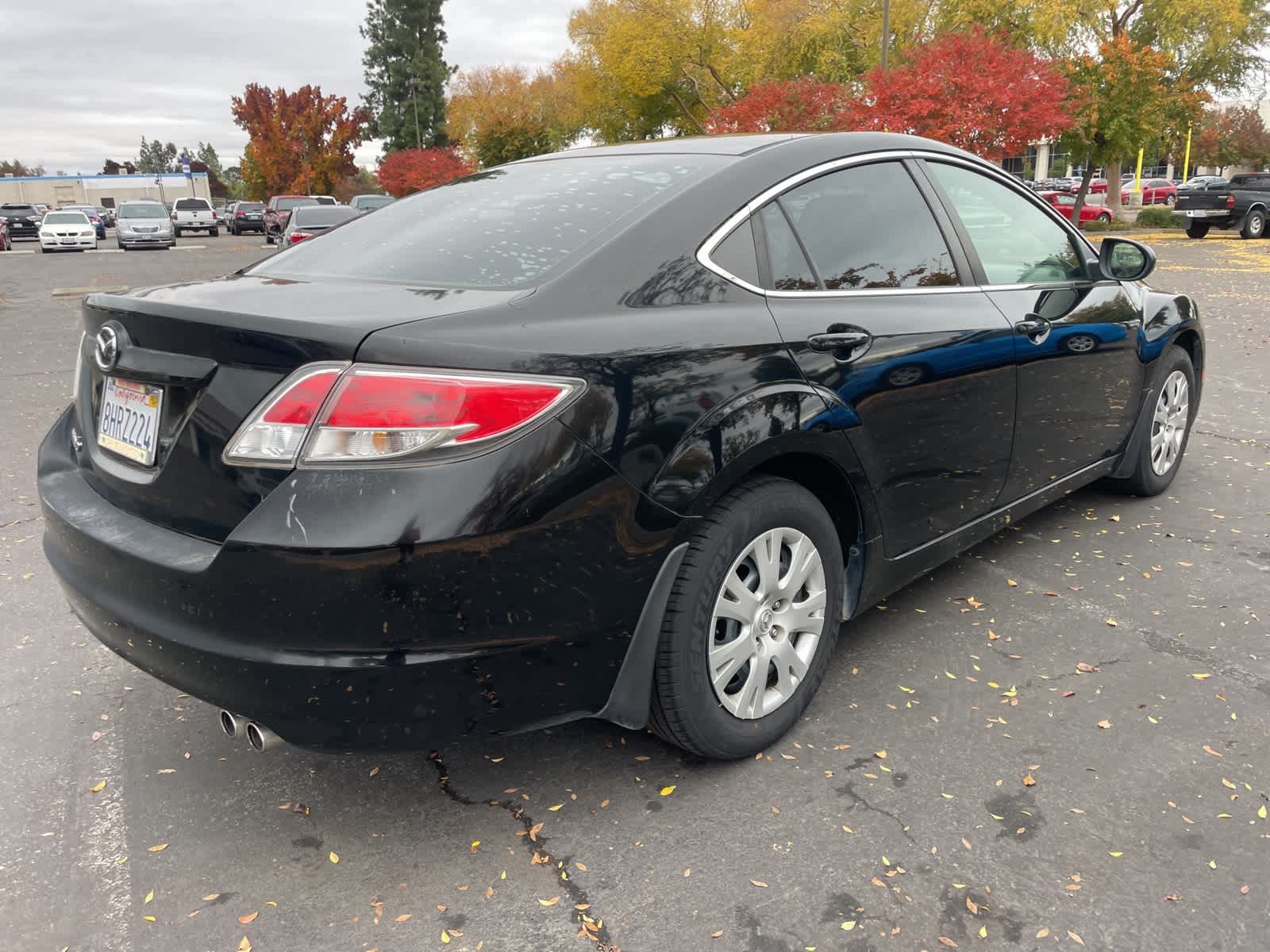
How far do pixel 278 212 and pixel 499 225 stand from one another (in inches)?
1537

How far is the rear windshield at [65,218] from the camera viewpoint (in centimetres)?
3466

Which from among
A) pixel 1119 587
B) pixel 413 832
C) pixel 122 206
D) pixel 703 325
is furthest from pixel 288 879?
pixel 122 206

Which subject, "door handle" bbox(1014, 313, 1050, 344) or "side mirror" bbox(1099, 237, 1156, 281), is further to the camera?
"side mirror" bbox(1099, 237, 1156, 281)

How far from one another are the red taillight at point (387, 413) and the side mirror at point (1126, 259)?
322 centimetres

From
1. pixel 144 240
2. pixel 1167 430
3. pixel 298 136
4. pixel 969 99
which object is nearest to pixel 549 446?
pixel 1167 430

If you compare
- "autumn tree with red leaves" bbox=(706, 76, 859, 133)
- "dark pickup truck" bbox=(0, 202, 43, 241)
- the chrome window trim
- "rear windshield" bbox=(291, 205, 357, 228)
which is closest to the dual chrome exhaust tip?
the chrome window trim

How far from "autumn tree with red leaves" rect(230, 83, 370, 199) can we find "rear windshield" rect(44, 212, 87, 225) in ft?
122

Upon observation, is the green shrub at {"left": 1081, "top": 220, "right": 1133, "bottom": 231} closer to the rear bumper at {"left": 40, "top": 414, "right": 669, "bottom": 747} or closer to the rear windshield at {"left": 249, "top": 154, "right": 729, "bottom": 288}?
the rear windshield at {"left": 249, "top": 154, "right": 729, "bottom": 288}

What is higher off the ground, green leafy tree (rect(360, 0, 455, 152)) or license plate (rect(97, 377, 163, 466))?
green leafy tree (rect(360, 0, 455, 152))

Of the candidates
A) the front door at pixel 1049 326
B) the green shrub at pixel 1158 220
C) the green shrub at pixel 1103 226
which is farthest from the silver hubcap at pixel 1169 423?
the green shrub at pixel 1158 220

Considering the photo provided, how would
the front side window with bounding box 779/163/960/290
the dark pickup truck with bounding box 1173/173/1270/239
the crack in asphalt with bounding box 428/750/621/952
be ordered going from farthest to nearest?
the dark pickup truck with bounding box 1173/173/1270/239 < the front side window with bounding box 779/163/960/290 < the crack in asphalt with bounding box 428/750/621/952

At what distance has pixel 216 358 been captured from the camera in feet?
7.35

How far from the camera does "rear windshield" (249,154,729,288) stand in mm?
2578

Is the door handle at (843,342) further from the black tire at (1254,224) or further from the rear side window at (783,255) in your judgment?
the black tire at (1254,224)
